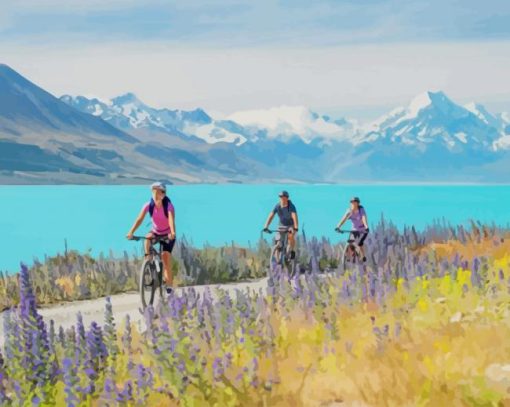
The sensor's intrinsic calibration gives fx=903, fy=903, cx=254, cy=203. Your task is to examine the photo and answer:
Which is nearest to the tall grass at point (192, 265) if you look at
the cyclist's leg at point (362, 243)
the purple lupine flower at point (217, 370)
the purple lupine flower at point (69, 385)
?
the cyclist's leg at point (362, 243)

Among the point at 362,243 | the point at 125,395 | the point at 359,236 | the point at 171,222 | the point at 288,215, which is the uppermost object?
the point at 288,215

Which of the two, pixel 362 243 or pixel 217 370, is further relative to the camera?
pixel 362 243

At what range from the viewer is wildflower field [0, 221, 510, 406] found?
16.9 feet

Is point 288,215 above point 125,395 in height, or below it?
above

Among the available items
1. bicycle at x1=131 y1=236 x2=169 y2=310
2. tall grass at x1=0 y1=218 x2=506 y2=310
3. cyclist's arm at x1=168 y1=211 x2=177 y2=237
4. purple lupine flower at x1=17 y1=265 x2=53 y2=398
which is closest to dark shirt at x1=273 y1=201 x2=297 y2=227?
tall grass at x1=0 y1=218 x2=506 y2=310

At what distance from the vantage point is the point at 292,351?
21.6ft

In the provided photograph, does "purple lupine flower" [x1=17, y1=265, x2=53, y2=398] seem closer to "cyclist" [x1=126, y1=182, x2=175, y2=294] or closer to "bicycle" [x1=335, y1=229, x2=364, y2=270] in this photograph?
"cyclist" [x1=126, y1=182, x2=175, y2=294]

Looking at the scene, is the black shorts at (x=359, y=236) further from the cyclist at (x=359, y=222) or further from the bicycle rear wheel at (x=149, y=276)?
the bicycle rear wheel at (x=149, y=276)

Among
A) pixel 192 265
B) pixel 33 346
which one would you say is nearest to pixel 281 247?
pixel 192 265

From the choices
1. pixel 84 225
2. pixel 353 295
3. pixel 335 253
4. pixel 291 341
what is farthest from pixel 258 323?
pixel 84 225

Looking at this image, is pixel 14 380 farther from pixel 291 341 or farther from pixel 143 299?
pixel 143 299

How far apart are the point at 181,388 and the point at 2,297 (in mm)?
9668

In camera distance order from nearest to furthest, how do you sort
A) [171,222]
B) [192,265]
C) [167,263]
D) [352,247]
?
[171,222] → [167,263] → [352,247] → [192,265]

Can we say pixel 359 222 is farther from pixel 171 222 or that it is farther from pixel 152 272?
pixel 171 222
